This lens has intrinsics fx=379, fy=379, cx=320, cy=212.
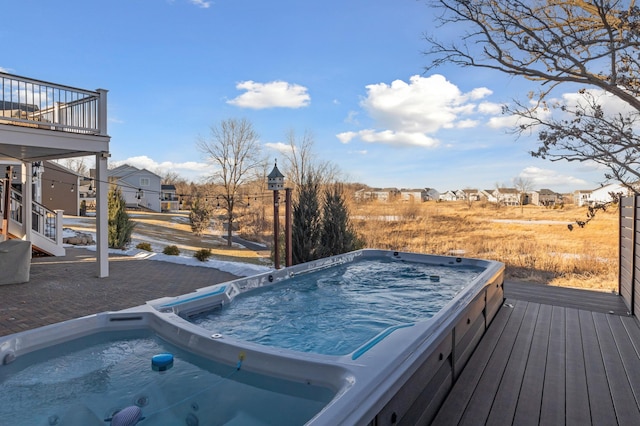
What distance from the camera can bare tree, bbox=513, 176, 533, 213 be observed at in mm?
18750

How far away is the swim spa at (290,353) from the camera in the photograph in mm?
1904

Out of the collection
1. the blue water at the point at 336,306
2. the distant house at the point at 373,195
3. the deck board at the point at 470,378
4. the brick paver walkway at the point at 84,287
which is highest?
the distant house at the point at 373,195

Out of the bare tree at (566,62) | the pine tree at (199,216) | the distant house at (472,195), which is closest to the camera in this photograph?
the bare tree at (566,62)

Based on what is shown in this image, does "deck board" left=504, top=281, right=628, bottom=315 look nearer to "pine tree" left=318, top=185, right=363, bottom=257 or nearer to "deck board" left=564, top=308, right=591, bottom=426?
"deck board" left=564, top=308, right=591, bottom=426

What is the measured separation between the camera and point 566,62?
3.69 meters

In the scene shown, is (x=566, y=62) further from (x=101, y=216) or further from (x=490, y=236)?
(x=490, y=236)

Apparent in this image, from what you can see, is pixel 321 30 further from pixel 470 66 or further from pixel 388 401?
pixel 388 401

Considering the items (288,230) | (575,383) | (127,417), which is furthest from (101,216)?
(575,383)

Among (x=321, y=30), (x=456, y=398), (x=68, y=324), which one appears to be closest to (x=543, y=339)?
(x=456, y=398)

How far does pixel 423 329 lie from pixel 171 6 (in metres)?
8.45

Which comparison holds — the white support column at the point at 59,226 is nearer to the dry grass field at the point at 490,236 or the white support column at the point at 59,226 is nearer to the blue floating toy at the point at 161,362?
the dry grass field at the point at 490,236

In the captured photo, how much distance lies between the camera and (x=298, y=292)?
4.74 m

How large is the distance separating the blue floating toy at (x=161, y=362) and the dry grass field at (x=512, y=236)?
19.2 ft

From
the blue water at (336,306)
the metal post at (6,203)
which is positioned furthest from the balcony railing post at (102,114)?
the blue water at (336,306)
